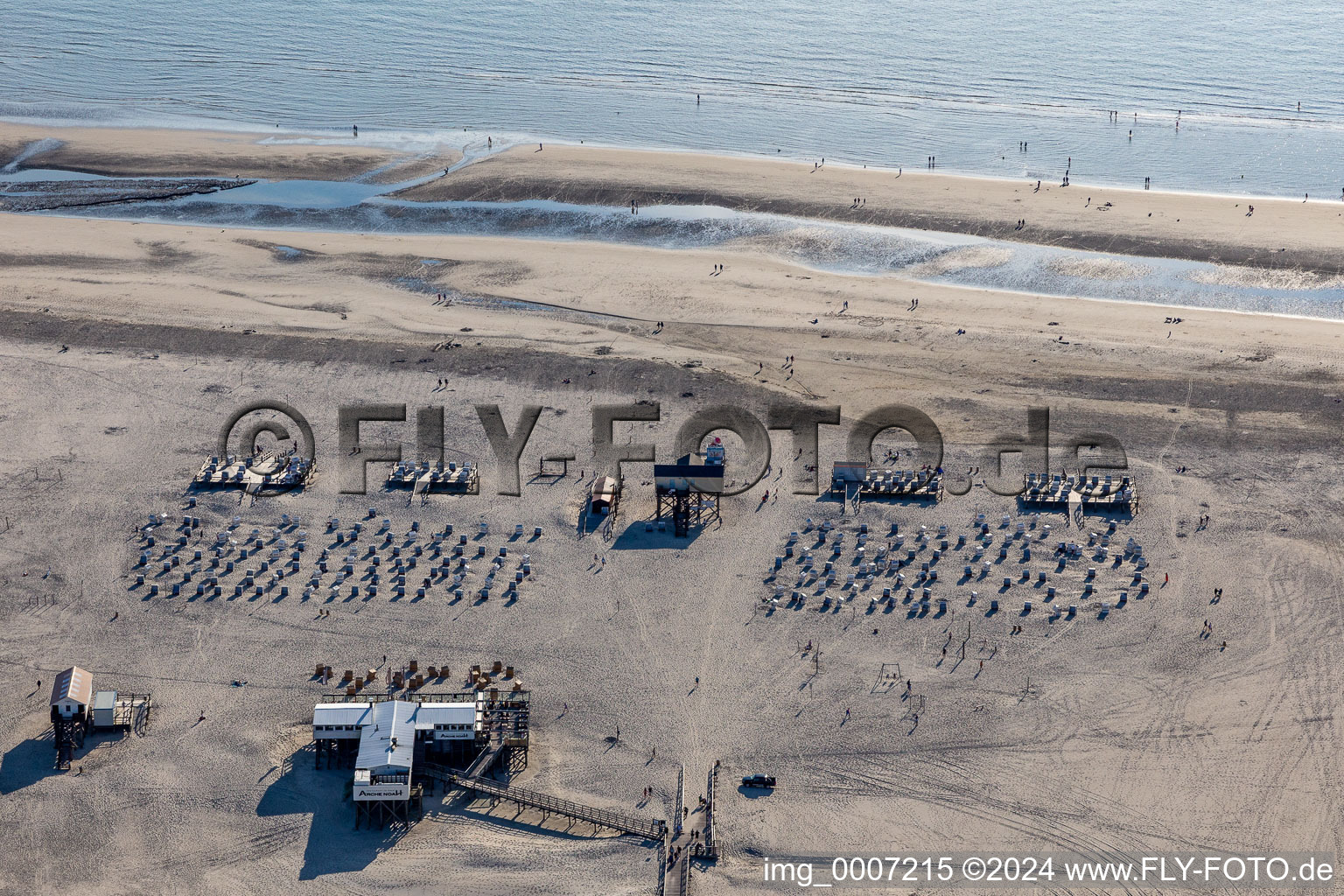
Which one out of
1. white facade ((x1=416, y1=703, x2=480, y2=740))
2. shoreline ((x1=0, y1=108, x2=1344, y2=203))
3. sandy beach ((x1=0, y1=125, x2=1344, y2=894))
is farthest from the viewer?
shoreline ((x1=0, y1=108, x2=1344, y2=203))

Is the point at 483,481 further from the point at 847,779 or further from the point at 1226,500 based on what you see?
the point at 1226,500

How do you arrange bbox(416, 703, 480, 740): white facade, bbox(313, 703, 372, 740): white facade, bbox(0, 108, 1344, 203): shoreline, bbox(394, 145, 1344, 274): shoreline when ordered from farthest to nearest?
bbox(0, 108, 1344, 203): shoreline → bbox(394, 145, 1344, 274): shoreline → bbox(416, 703, 480, 740): white facade → bbox(313, 703, 372, 740): white facade

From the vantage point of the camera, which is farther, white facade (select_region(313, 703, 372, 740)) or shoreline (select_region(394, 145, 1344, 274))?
shoreline (select_region(394, 145, 1344, 274))

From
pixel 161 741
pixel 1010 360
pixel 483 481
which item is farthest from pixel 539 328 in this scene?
pixel 161 741

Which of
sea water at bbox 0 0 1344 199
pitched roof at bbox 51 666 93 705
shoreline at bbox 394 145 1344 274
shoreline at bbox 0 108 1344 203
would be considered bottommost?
pitched roof at bbox 51 666 93 705

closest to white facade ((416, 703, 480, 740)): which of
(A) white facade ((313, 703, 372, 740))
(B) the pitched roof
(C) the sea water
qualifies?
(A) white facade ((313, 703, 372, 740))

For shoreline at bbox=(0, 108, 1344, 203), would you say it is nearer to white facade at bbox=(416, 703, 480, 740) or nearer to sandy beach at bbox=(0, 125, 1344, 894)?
sandy beach at bbox=(0, 125, 1344, 894)

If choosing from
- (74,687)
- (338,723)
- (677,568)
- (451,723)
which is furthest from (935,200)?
(74,687)

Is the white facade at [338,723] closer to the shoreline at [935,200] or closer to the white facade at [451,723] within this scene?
the white facade at [451,723]
